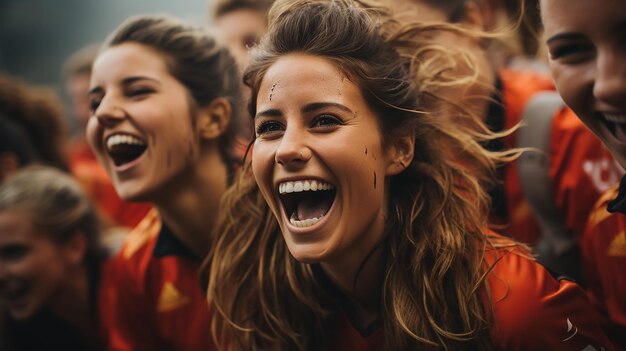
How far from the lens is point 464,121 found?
263 cm

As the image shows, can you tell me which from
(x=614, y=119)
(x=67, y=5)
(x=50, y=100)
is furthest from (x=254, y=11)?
(x=67, y=5)

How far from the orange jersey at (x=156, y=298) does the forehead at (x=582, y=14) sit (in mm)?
1723

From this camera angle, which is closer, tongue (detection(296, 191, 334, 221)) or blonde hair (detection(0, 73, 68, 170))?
tongue (detection(296, 191, 334, 221))

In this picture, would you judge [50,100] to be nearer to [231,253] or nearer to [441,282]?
[231,253]

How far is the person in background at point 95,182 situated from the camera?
4559mm

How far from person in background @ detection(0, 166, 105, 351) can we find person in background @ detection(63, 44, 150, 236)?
25cm

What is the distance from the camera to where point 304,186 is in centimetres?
199

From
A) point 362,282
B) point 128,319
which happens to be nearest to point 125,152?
point 128,319

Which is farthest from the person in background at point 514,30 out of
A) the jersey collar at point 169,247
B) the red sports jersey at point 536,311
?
the jersey collar at point 169,247

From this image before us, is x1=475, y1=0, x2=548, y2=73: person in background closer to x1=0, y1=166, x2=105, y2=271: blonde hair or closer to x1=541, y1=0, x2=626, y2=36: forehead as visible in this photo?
→ x1=541, y1=0, x2=626, y2=36: forehead

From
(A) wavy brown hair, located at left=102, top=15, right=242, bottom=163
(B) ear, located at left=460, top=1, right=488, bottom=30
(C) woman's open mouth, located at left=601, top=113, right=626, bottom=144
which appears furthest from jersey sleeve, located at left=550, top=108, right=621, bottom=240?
(A) wavy brown hair, located at left=102, top=15, right=242, bottom=163

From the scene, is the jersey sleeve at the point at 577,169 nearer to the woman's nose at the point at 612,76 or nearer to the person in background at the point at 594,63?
the person in background at the point at 594,63

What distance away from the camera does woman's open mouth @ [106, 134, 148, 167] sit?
268cm

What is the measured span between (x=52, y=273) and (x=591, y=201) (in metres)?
2.54
